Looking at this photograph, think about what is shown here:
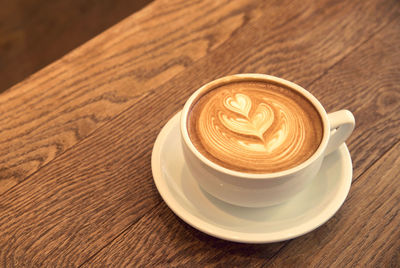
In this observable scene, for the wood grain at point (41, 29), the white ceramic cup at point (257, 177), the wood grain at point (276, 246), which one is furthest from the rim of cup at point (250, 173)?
the wood grain at point (41, 29)

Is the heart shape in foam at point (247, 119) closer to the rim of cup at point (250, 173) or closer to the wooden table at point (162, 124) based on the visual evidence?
the rim of cup at point (250, 173)

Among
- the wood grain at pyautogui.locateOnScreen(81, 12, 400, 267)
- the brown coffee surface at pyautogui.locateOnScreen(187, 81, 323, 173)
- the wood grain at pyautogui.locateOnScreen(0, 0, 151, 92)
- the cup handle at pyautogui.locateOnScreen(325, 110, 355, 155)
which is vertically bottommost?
the wood grain at pyautogui.locateOnScreen(0, 0, 151, 92)

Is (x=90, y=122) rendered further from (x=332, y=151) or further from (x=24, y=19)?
(x=24, y=19)

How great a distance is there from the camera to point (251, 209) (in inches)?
24.8

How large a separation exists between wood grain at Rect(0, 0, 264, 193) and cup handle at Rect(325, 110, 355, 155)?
0.35 meters

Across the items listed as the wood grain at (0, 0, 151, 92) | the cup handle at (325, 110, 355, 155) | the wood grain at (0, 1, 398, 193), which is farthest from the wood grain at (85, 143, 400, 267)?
the wood grain at (0, 0, 151, 92)

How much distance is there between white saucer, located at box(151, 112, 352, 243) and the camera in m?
0.58

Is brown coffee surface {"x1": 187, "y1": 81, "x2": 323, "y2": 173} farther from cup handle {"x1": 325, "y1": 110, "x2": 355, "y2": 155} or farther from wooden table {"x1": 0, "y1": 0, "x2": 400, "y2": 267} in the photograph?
wooden table {"x1": 0, "y1": 0, "x2": 400, "y2": 267}

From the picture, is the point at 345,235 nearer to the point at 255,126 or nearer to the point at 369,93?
the point at 255,126

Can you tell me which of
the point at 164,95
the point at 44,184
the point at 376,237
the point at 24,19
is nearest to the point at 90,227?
the point at 44,184

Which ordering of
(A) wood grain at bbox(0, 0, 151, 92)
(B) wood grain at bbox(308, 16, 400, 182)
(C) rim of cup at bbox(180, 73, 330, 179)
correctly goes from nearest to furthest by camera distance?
(C) rim of cup at bbox(180, 73, 330, 179) → (B) wood grain at bbox(308, 16, 400, 182) → (A) wood grain at bbox(0, 0, 151, 92)

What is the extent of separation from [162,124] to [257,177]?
28 cm

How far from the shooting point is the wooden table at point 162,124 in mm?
613

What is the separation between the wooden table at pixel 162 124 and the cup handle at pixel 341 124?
95 mm
